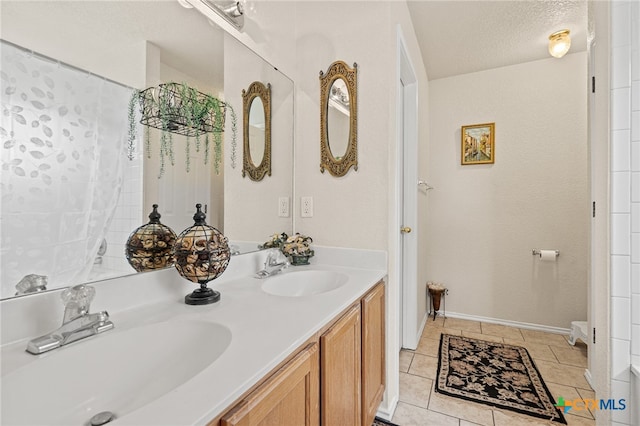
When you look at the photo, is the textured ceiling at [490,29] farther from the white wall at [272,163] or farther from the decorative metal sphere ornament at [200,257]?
the decorative metal sphere ornament at [200,257]

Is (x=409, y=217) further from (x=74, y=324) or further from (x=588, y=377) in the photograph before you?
(x=74, y=324)

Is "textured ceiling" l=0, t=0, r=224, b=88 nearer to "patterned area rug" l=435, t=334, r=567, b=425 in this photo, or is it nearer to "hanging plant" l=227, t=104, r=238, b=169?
"hanging plant" l=227, t=104, r=238, b=169

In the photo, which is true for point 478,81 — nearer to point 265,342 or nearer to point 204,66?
point 204,66

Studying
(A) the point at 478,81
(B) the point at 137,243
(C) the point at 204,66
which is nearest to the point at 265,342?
(B) the point at 137,243

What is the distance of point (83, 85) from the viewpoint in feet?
2.56

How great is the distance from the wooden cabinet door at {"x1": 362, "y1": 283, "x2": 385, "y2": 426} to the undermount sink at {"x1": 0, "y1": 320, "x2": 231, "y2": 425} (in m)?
0.72

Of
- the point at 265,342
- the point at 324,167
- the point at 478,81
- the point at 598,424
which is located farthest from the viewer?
the point at 478,81

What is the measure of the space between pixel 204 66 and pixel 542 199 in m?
3.12

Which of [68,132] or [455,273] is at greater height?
[68,132]

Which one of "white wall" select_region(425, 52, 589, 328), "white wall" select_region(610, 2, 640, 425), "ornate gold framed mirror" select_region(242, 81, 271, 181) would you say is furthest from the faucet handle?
"white wall" select_region(425, 52, 589, 328)

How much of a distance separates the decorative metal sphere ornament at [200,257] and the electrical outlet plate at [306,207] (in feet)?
2.77

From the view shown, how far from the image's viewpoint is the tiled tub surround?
18.5 inches

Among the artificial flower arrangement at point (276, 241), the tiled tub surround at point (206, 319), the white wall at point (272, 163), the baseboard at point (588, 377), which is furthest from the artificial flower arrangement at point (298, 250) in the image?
the baseboard at point (588, 377)

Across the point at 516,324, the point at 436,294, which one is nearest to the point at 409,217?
the point at 436,294
